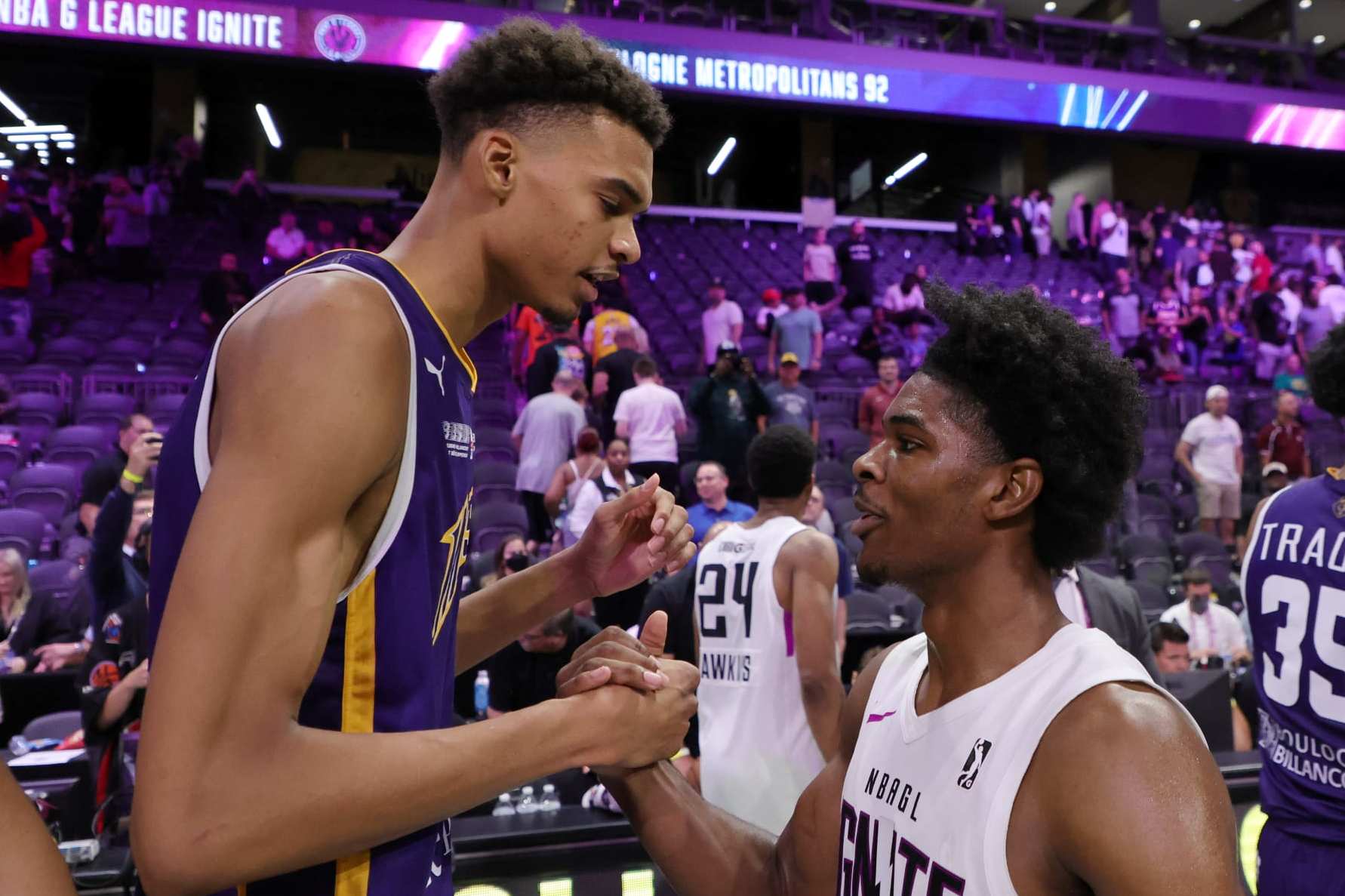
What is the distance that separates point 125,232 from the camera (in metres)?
12.2

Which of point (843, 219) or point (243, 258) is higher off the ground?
point (843, 219)

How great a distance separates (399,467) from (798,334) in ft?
30.3

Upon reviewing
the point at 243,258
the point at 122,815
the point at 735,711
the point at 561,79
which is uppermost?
the point at 243,258

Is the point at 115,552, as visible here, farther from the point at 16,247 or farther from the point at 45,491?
the point at 16,247

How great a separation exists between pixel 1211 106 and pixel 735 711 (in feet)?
60.1

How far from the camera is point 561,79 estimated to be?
1513 millimetres

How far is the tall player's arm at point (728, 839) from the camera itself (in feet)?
5.99

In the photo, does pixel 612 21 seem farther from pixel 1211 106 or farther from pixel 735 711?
pixel 735 711

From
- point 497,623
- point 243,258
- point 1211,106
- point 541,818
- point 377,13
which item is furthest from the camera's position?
point 1211,106

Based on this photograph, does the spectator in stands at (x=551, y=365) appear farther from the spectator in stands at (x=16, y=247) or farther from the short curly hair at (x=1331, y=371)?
the spectator in stands at (x=16, y=247)

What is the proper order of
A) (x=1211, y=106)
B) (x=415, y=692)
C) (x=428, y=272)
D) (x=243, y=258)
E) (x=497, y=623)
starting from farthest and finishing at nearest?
(x=1211, y=106) → (x=243, y=258) → (x=497, y=623) → (x=428, y=272) → (x=415, y=692)

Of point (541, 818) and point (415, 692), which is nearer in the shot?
point (415, 692)

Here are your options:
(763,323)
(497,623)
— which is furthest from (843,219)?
(497,623)

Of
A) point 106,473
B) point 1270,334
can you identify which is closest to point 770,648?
point 106,473
